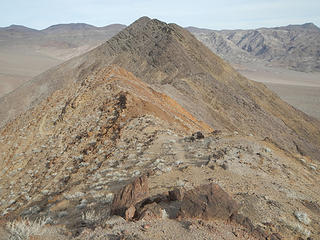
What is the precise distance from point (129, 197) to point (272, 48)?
15008 centimetres

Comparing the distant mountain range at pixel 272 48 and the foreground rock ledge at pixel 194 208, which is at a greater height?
the distant mountain range at pixel 272 48

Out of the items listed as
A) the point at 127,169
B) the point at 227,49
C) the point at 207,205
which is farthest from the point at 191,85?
the point at 227,49

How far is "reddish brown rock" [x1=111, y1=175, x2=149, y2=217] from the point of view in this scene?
11.8 ft

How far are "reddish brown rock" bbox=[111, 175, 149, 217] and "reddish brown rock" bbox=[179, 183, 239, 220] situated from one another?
2.02 ft

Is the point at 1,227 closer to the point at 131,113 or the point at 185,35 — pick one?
the point at 131,113

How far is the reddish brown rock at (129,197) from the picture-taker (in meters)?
3.60

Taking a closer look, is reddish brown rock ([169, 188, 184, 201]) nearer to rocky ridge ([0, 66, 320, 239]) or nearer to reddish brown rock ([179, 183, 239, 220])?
reddish brown rock ([179, 183, 239, 220])

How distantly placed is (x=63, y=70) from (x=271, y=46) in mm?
131447

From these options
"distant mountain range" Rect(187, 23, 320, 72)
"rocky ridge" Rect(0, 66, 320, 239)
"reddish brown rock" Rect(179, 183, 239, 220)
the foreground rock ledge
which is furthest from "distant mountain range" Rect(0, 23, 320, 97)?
"reddish brown rock" Rect(179, 183, 239, 220)

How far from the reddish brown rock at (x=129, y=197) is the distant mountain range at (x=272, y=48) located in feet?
364

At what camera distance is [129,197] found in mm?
3760

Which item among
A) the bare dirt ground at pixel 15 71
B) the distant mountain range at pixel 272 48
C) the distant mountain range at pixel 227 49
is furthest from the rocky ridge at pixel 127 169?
the distant mountain range at pixel 272 48

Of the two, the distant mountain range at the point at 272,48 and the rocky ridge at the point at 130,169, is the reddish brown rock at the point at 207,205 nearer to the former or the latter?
the rocky ridge at the point at 130,169

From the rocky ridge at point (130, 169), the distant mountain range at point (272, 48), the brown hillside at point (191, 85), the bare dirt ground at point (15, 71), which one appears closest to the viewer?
the rocky ridge at point (130, 169)
